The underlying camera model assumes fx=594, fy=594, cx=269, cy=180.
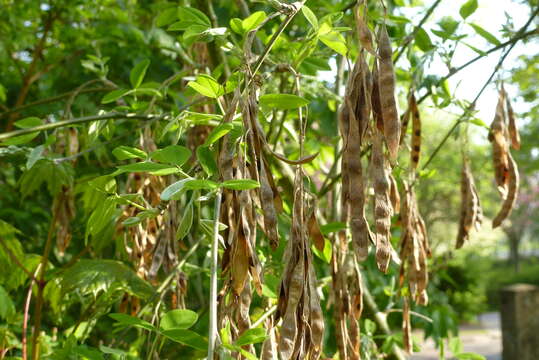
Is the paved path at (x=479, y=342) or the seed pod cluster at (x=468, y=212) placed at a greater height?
the seed pod cluster at (x=468, y=212)

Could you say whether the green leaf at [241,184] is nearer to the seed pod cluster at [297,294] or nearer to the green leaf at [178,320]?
the seed pod cluster at [297,294]

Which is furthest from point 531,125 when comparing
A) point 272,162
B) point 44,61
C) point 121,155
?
point 121,155

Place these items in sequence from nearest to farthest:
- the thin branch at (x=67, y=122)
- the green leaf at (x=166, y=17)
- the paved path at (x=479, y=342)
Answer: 1. the thin branch at (x=67, y=122)
2. the green leaf at (x=166, y=17)
3. the paved path at (x=479, y=342)

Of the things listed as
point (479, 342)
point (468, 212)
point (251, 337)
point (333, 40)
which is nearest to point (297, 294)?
point (251, 337)

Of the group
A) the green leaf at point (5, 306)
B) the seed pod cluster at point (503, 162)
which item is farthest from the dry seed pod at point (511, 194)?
the green leaf at point (5, 306)

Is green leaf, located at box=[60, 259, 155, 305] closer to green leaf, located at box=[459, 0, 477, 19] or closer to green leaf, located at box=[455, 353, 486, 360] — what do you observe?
green leaf, located at box=[455, 353, 486, 360]

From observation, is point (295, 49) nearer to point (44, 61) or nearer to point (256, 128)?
point (256, 128)

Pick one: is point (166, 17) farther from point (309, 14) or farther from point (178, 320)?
point (178, 320)

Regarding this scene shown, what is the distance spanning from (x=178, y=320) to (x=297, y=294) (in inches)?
7.7

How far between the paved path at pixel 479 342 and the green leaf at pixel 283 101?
6248 mm

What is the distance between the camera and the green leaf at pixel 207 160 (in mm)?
788

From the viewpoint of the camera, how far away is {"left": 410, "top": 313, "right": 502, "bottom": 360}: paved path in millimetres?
7880

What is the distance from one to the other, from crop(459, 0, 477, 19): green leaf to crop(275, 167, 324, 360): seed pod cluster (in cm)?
70

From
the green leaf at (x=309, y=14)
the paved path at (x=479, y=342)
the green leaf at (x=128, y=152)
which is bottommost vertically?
the paved path at (x=479, y=342)
